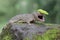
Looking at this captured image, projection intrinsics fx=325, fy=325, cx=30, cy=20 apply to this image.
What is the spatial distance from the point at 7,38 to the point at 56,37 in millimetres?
869

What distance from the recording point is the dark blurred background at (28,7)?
10957mm

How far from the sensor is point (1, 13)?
53.4 feet

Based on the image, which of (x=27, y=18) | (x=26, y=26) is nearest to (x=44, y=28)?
(x=26, y=26)

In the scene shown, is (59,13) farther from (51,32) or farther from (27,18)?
(51,32)

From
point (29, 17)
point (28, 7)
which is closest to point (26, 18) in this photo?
point (29, 17)

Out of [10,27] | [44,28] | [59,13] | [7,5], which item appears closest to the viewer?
[44,28]

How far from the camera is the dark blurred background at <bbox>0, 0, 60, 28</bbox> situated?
35.9 feet

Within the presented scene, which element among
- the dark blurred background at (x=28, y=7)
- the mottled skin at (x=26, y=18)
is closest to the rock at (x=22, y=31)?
the mottled skin at (x=26, y=18)

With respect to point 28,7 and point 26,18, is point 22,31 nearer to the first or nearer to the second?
point 26,18

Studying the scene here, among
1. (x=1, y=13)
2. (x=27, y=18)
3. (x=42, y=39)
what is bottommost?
(x=42, y=39)

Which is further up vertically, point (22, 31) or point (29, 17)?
point (29, 17)

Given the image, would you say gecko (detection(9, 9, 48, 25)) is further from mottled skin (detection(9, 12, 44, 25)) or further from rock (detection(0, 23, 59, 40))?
rock (detection(0, 23, 59, 40))

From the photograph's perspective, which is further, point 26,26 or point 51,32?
point 26,26

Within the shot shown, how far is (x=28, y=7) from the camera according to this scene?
1320 cm
